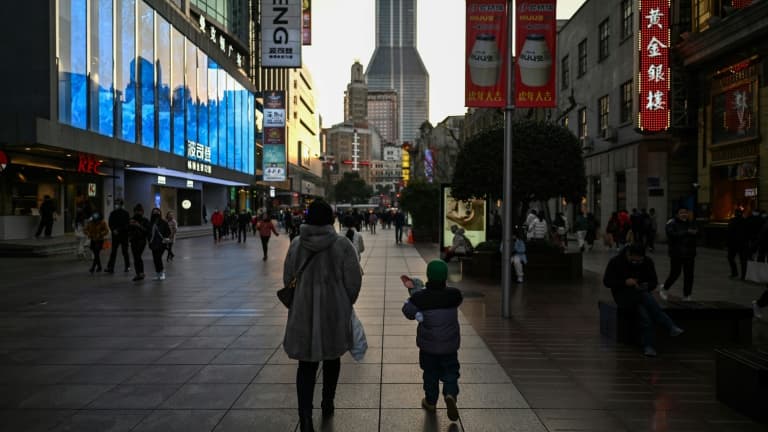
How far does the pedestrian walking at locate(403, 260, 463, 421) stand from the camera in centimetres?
475

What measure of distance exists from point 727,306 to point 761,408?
3.19 meters

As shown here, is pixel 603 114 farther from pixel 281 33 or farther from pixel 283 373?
pixel 283 373

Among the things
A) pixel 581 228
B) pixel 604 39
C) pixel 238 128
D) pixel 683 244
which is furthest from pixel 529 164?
pixel 238 128

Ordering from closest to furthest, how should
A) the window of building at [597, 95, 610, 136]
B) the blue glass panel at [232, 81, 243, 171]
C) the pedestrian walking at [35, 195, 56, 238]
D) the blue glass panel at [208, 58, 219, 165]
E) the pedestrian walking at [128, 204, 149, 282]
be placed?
the pedestrian walking at [128, 204, 149, 282] → the pedestrian walking at [35, 195, 56, 238] → the window of building at [597, 95, 610, 136] → the blue glass panel at [208, 58, 219, 165] → the blue glass panel at [232, 81, 243, 171]

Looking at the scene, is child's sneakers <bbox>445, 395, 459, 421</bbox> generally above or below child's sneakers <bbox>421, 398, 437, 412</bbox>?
above

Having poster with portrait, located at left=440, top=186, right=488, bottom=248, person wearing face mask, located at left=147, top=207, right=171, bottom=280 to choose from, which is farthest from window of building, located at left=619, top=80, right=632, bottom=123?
person wearing face mask, located at left=147, top=207, right=171, bottom=280

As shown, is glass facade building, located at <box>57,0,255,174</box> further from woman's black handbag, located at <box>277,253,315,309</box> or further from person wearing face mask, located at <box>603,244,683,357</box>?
person wearing face mask, located at <box>603,244,683,357</box>

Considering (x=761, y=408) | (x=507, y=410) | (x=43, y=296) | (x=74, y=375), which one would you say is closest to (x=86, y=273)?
(x=43, y=296)

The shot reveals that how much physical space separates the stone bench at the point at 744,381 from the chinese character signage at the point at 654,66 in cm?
2222

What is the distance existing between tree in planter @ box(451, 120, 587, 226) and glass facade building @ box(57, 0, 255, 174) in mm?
16729

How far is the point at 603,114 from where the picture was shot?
108 feet

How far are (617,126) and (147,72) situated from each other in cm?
2450

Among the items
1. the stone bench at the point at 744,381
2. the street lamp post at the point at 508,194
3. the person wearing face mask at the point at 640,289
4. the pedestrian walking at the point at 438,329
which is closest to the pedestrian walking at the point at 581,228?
the street lamp post at the point at 508,194

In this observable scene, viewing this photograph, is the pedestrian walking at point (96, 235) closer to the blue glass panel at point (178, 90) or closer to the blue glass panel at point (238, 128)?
the blue glass panel at point (178, 90)
